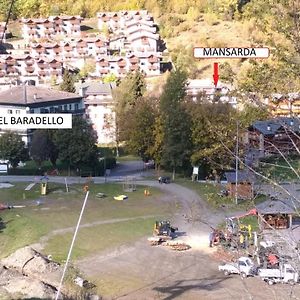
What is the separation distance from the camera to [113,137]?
23.5m

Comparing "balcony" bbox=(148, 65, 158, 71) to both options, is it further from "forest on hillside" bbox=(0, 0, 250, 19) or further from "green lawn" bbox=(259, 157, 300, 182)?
"green lawn" bbox=(259, 157, 300, 182)

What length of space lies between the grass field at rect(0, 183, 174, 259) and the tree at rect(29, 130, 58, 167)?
2.09m

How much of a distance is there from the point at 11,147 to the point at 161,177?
5.01 m

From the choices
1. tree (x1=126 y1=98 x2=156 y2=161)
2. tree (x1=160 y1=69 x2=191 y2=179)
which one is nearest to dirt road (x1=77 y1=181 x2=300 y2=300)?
tree (x1=160 y1=69 x2=191 y2=179)

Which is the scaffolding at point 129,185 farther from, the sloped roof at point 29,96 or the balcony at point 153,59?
the balcony at point 153,59

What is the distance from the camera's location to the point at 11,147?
17.8m

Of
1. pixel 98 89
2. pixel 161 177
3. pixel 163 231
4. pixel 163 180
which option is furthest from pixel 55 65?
pixel 163 231

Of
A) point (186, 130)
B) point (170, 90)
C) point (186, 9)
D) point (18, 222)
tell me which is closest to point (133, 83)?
point (170, 90)

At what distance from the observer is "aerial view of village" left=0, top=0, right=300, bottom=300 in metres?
3.49

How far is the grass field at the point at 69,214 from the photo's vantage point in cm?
1092

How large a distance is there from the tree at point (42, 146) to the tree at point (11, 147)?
15.8 inches

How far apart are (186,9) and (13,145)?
101 feet

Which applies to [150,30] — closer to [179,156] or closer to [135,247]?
[179,156]

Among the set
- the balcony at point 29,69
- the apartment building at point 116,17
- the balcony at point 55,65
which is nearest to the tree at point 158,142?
the balcony at point 55,65
